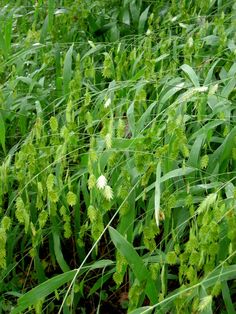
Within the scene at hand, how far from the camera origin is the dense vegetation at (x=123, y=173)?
1085mm

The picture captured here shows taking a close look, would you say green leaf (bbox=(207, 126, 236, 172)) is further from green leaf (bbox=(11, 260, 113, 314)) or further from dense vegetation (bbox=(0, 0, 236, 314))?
green leaf (bbox=(11, 260, 113, 314))

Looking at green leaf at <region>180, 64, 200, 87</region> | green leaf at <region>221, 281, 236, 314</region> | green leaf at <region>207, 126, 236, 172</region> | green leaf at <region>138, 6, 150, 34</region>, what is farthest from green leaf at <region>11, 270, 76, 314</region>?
green leaf at <region>138, 6, 150, 34</region>

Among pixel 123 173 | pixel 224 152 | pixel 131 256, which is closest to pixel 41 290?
pixel 131 256

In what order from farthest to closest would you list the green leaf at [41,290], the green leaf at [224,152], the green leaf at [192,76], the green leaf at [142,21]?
the green leaf at [142,21] < the green leaf at [192,76] < the green leaf at [224,152] < the green leaf at [41,290]

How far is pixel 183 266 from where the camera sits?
42.1 inches

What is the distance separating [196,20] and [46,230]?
112 centimetres

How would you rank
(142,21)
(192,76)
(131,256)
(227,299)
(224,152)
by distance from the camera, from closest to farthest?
(131,256) → (227,299) → (224,152) → (192,76) → (142,21)

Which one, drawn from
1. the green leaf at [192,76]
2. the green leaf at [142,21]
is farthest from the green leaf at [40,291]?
the green leaf at [142,21]

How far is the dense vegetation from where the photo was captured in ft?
3.56

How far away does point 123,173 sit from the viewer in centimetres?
119

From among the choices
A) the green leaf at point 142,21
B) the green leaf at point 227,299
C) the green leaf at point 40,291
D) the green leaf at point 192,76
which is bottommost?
the green leaf at point 227,299

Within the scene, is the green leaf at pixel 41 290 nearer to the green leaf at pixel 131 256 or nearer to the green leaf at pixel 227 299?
the green leaf at pixel 131 256

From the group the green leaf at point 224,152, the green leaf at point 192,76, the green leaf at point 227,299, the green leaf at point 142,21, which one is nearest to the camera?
the green leaf at point 227,299

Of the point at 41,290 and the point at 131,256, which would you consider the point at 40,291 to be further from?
the point at 131,256
